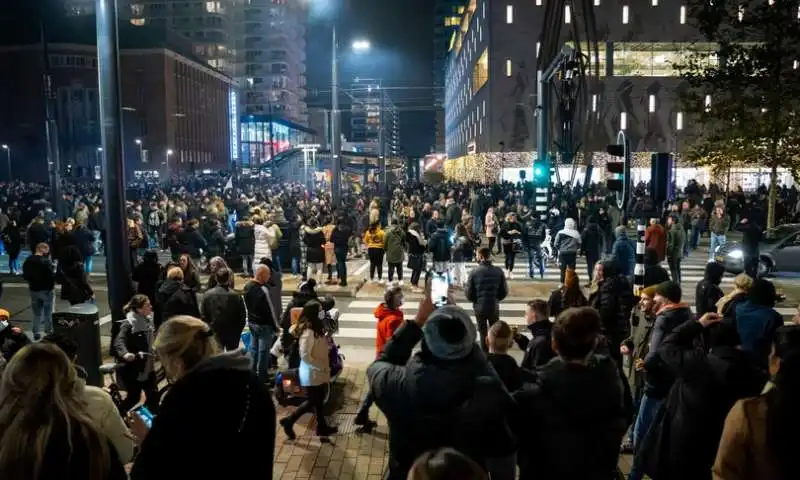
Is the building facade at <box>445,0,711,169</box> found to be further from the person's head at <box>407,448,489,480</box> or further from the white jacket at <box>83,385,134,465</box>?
the person's head at <box>407,448,489,480</box>

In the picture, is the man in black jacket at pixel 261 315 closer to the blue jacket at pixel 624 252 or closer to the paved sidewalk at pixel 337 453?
the paved sidewalk at pixel 337 453

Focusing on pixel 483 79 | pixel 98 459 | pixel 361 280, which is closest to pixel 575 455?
pixel 98 459

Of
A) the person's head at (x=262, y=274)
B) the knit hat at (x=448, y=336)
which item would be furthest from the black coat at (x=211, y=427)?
the person's head at (x=262, y=274)

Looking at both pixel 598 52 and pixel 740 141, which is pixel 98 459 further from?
pixel 598 52

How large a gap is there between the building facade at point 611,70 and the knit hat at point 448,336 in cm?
5364

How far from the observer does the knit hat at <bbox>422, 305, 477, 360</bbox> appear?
11.4 ft

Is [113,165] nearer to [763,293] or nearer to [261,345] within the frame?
[261,345]

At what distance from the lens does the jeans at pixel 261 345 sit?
821 centimetres

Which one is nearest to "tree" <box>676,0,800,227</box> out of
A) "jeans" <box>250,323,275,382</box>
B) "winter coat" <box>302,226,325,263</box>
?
"winter coat" <box>302,226,325,263</box>

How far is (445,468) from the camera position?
2.41m

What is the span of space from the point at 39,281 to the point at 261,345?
4.74m

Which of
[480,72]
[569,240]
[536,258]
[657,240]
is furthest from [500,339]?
[480,72]

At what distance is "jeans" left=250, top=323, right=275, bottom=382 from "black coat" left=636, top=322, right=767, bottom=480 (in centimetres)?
481

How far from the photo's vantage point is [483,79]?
61.7 metres
